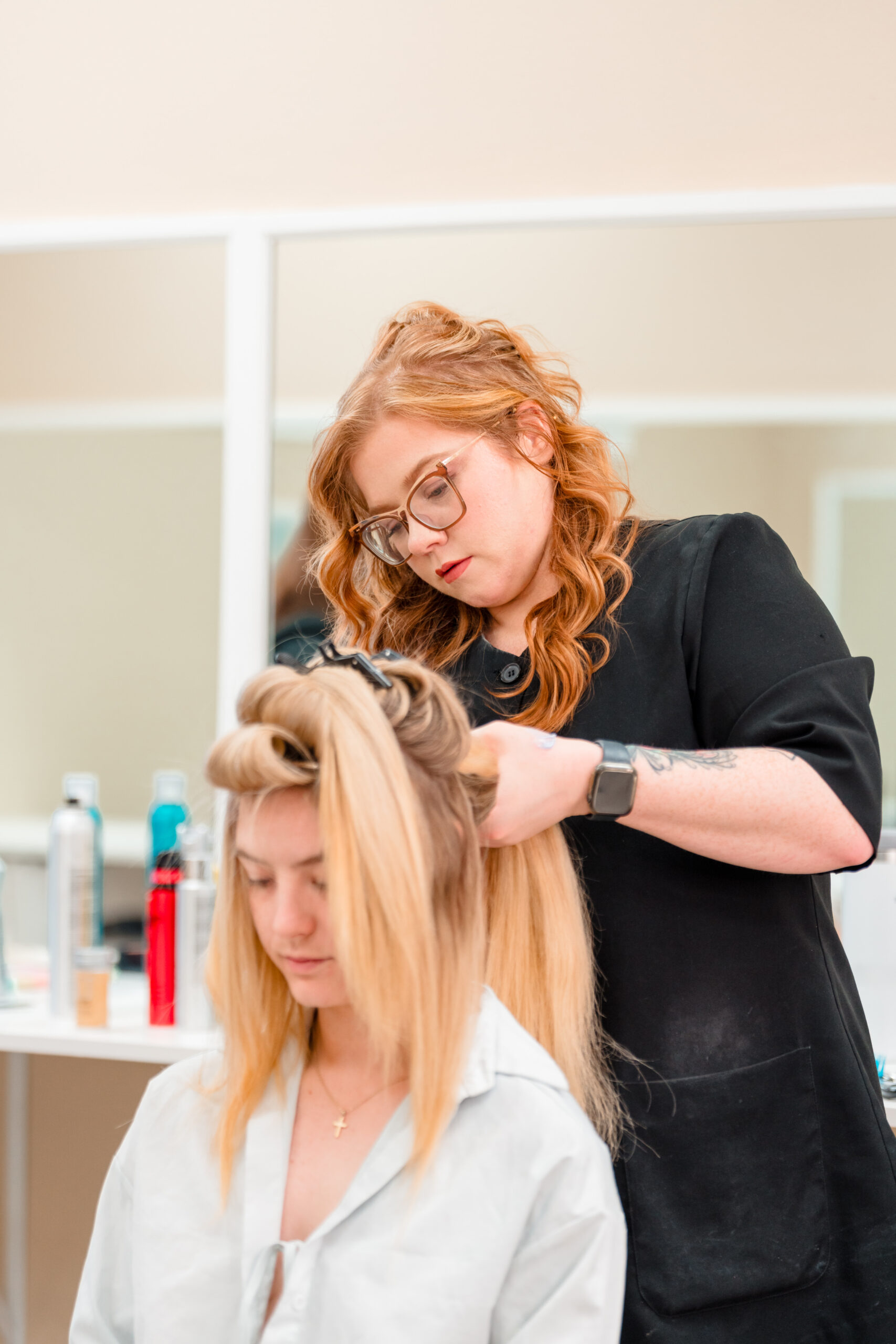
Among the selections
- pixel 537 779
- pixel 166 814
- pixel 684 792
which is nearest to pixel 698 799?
pixel 684 792

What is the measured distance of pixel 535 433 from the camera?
122cm

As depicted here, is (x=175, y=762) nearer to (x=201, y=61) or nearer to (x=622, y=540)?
(x=622, y=540)

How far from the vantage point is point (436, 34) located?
188 centimetres

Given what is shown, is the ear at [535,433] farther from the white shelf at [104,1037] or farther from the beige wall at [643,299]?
the white shelf at [104,1037]

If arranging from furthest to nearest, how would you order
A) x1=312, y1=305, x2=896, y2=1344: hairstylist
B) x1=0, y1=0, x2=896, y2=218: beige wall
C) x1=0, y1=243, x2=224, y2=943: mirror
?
1. x1=0, y1=243, x2=224, y2=943: mirror
2. x1=0, y1=0, x2=896, y2=218: beige wall
3. x1=312, y1=305, x2=896, y2=1344: hairstylist

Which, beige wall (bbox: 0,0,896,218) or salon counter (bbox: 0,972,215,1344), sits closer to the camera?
beige wall (bbox: 0,0,896,218)

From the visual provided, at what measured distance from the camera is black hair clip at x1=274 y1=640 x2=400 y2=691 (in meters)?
0.98

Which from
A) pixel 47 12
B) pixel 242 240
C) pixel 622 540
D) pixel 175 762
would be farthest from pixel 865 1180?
A: pixel 47 12

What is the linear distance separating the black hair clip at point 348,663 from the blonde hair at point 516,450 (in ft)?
0.73

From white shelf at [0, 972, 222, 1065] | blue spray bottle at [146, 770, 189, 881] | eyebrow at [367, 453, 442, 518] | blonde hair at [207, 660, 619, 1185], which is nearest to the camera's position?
blonde hair at [207, 660, 619, 1185]

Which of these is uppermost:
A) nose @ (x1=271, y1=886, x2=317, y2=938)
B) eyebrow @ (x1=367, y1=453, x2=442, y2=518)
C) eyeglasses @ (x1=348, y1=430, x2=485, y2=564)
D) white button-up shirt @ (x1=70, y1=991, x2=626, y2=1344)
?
eyebrow @ (x1=367, y1=453, x2=442, y2=518)

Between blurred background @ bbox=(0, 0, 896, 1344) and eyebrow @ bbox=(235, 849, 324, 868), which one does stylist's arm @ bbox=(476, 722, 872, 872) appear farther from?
blurred background @ bbox=(0, 0, 896, 1344)

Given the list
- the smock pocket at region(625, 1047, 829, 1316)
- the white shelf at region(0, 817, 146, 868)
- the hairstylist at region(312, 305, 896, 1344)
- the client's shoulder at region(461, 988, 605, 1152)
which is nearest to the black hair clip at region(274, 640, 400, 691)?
the hairstylist at region(312, 305, 896, 1344)

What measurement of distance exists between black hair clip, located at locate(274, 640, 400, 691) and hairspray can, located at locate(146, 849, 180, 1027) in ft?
2.77
